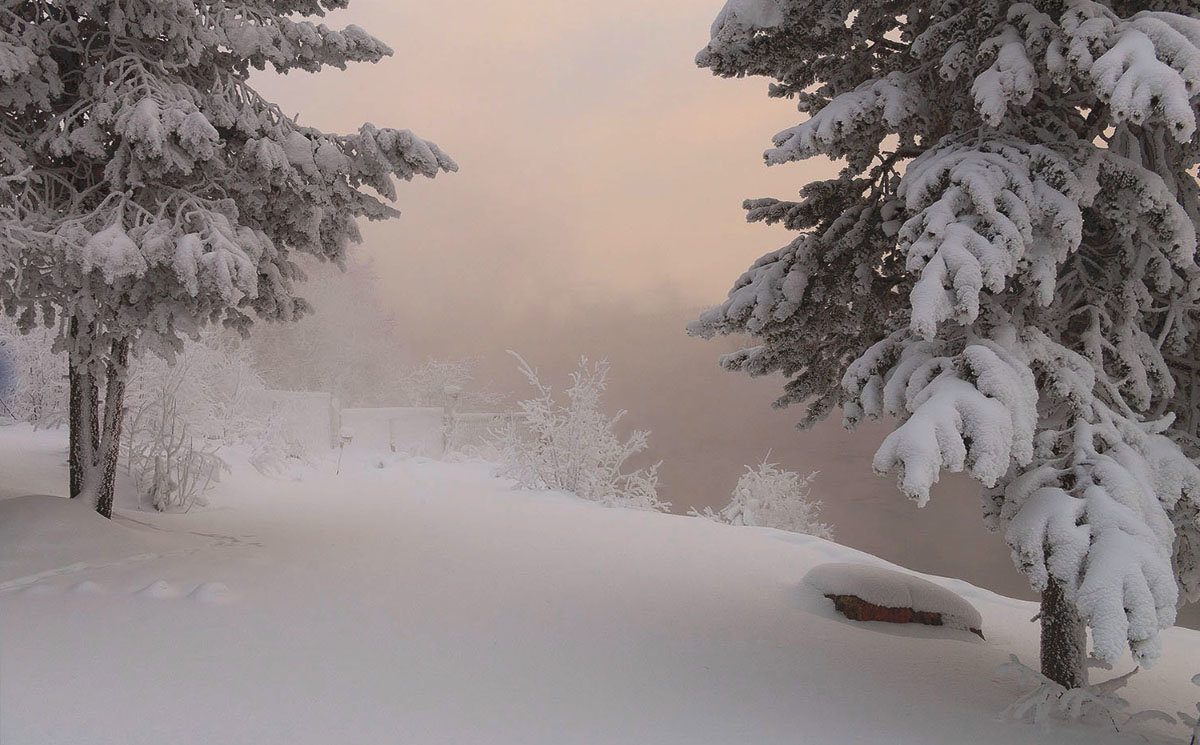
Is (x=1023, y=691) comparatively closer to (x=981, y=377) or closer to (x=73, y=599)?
(x=981, y=377)

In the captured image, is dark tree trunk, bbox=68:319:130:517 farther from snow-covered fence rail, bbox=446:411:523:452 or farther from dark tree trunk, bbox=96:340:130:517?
snow-covered fence rail, bbox=446:411:523:452

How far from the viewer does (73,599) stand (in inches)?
167

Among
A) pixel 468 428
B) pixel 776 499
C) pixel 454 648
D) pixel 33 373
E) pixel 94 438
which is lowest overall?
pixel 776 499

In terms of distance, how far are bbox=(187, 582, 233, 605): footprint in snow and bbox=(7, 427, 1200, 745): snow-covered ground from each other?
0.02 meters

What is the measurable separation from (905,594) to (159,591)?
211 inches

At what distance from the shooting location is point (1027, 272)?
3539mm

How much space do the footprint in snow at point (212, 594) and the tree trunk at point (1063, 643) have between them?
5.03 meters

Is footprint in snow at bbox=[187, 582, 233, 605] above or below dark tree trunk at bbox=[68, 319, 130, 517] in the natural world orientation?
below

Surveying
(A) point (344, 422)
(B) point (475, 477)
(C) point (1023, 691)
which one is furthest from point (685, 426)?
(C) point (1023, 691)

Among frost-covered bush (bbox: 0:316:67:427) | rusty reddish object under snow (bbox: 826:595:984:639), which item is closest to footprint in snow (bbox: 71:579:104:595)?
rusty reddish object under snow (bbox: 826:595:984:639)

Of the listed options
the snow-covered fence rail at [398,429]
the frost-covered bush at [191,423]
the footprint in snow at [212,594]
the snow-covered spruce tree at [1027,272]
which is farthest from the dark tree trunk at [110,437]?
the snow-covered fence rail at [398,429]

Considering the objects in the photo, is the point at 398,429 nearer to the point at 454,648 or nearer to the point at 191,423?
the point at 191,423

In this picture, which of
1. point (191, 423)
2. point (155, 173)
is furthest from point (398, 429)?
point (155, 173)

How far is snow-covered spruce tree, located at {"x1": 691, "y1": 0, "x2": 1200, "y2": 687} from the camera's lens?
297 centimetres
